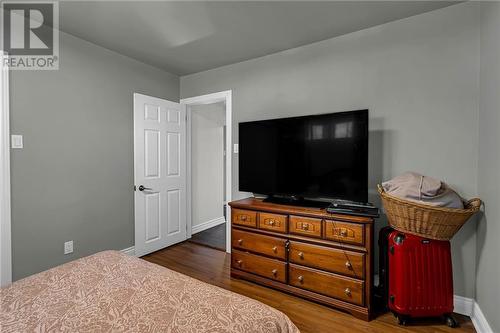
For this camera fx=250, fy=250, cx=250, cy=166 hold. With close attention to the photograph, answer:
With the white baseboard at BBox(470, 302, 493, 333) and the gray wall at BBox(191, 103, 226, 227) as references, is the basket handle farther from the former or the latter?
the gray wall at BBox(191, 103, 226, 227)

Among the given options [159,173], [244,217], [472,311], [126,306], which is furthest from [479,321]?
[159,173]

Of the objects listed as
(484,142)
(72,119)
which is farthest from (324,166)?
(72,119)

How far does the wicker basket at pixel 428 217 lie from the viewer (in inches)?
68.6

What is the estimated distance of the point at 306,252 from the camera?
7.37 ft

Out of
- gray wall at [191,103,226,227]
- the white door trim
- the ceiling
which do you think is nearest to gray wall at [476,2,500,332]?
the ceiling

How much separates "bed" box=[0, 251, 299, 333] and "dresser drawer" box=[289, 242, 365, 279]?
1.10 metres

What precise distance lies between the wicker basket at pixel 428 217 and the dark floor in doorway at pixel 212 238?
237 centimetres

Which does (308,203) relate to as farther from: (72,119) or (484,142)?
(72,119)

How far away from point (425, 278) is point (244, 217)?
1.60 metres

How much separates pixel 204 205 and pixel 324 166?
8.67 feet

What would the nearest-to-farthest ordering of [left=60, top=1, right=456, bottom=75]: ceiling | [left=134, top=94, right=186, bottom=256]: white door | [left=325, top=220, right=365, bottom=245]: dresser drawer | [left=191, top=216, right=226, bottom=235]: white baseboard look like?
[left=325, top=220, right=365, bottom=245]: dresser drawer, [left=60, top=1, right=456, bottom=75]: ceiling, [left=134, top=94, right=186, bottom=256]: white door, [left=191, top=216, right=226, bottom=235]: white baseboard

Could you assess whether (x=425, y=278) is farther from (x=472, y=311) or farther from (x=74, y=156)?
(x=74, y=156)

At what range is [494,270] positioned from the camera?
64.8 inches

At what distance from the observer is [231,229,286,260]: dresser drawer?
2.39 meters
